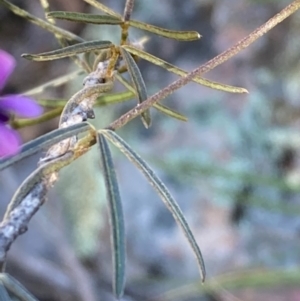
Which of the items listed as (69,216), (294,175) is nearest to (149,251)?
(69,216)

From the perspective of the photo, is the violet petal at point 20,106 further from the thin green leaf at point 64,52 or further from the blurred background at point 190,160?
the blurred background at point 190,160

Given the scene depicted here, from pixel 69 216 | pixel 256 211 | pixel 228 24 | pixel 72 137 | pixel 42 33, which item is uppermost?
pixel 228 24

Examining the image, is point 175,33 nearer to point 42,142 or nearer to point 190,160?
point 42,142

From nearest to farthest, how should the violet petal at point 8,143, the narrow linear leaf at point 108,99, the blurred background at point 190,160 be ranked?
the violet petal at point 8,143
the narrow linear leaf at point 108,99
the blurred background at point 190,160

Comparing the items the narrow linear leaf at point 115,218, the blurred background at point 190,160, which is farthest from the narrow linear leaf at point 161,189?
the blurred background at point 190,160

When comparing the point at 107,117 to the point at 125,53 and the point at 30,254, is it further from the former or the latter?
the point at 125,53

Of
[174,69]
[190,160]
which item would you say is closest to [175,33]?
[174,69]

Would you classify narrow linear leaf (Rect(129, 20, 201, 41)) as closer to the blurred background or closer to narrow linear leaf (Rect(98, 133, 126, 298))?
narrow linear leaf (Rect(98, 133, 126, 298))
